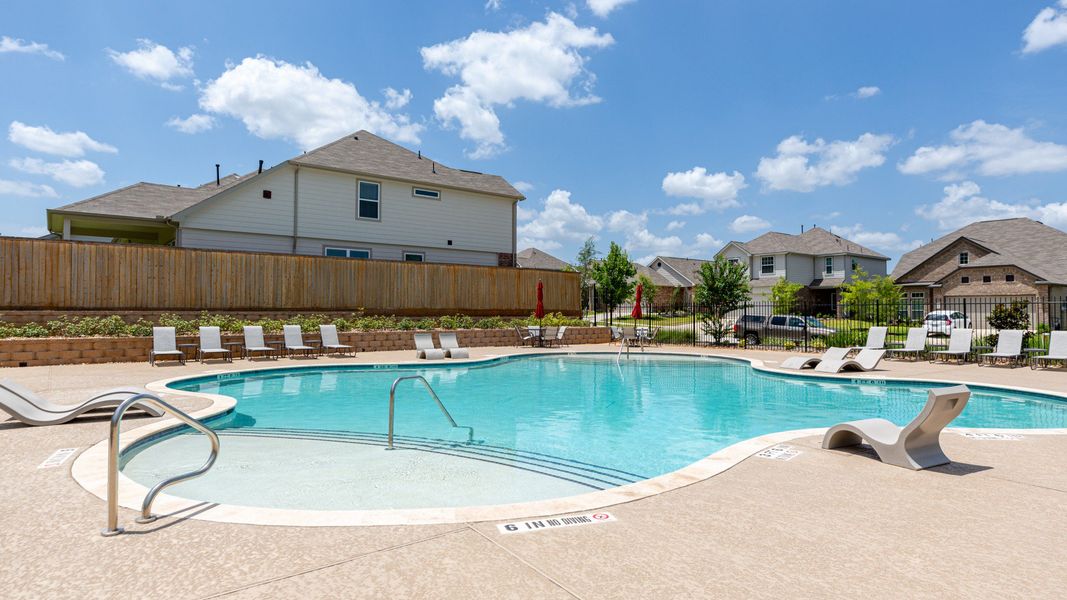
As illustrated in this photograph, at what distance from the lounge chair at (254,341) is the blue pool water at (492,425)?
2656mm

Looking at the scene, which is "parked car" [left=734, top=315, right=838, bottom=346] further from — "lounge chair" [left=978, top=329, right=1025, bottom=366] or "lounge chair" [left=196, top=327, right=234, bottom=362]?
"lounge chair" [left=196, top=327, right=234, bottom=362]

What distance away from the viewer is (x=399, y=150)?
1013 inches

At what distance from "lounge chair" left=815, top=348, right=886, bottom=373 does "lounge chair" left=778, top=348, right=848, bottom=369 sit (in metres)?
0.15

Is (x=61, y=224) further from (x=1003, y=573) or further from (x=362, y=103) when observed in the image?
(x=1003, y=573)

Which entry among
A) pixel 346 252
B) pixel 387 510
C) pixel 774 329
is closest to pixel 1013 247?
pixel 774 329

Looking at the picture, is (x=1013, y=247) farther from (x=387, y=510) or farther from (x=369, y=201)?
(x=387, y=510)

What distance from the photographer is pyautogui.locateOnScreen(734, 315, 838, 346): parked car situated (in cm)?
2247

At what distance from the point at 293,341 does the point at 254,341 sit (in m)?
1.04

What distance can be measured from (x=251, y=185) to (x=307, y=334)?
22.9 feet

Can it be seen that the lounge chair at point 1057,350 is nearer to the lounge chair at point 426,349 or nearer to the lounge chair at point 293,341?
the lounge chair at point 426,349

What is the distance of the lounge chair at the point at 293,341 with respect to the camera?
15842mm

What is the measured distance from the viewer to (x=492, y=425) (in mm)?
8680

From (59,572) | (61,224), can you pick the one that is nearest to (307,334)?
(61,224)

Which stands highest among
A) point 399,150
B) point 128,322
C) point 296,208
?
point 399,150
